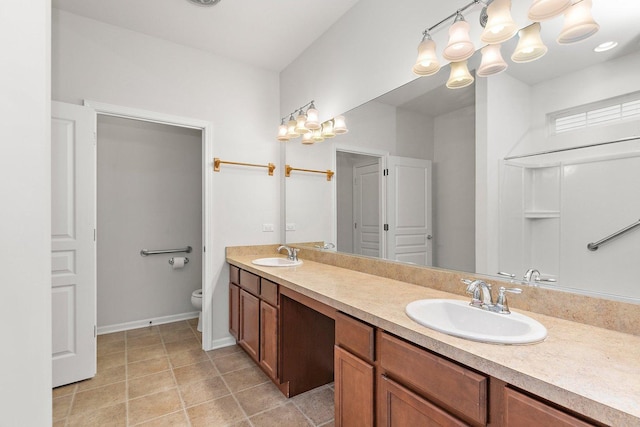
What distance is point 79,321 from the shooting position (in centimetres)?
228

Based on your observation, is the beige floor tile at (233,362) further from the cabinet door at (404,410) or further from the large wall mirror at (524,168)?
the cabinet door at (404,410)

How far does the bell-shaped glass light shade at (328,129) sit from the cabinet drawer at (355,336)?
61.1 inches

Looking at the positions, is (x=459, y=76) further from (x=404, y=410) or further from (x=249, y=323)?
(x=249, y=323)

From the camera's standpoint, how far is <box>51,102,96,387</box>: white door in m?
2.20

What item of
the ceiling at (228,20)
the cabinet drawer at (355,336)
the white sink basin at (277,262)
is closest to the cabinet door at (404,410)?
the cabinet drawer at (355,336)

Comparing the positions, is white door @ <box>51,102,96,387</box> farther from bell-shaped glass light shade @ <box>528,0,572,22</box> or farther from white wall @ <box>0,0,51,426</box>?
bell-shaped glass light shade @ <box>528,0,572,22</box>

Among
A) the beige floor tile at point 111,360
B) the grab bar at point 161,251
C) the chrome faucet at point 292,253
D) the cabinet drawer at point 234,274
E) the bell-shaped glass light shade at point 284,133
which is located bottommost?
the beige floor tile at point 111,360

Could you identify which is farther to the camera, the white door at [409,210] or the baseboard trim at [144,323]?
the baseboard trim at [144,323]

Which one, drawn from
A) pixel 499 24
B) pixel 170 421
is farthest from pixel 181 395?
pixel 499 24

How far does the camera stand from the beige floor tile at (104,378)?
7.25 ft

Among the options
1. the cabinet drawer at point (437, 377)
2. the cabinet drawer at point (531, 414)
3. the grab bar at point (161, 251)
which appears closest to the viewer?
the cabinet drawer at point (531, 414)

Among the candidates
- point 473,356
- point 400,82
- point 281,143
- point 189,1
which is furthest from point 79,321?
point 400,82

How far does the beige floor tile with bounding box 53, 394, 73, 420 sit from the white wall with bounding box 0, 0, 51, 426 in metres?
1.46

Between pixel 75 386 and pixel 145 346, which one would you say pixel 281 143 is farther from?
pixel 75 386
